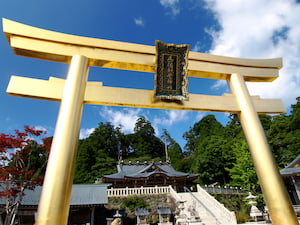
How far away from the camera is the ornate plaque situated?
3.25 m

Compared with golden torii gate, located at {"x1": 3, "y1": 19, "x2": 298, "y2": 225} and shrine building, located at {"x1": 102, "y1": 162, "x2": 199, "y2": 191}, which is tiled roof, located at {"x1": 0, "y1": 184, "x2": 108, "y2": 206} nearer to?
shrine building, located at {"x1": 102, "y1": 162, "x2": 199, "y2": 191}

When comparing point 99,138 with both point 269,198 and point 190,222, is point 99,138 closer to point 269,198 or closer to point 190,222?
point 190,222

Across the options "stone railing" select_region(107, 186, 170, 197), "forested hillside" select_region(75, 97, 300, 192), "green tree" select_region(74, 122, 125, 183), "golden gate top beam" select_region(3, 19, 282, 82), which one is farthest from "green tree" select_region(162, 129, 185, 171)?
"golden gate top beam" select_region(3, 19, 282, 82)

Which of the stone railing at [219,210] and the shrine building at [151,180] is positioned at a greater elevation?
the shrine building at [151,180]

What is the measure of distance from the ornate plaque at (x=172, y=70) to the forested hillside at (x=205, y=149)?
42.7 feet

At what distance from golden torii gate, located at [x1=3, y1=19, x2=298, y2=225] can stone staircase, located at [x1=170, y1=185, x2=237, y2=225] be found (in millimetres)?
7471

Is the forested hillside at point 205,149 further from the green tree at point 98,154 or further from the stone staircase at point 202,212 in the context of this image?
the stone staircase at point 202,212

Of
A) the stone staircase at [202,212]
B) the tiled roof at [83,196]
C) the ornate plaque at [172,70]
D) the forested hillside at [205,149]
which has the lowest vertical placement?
the stone staircase at [202,212]

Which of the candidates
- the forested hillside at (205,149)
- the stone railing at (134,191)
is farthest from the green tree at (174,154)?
the stone railing at (134,191)

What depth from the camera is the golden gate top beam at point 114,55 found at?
2.93m

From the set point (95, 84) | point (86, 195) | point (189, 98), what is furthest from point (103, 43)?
point (86, 195)

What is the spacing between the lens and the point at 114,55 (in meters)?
3.26

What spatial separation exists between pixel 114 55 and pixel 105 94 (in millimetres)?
815

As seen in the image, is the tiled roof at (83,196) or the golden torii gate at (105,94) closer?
the golden torii gate at (105,94)
